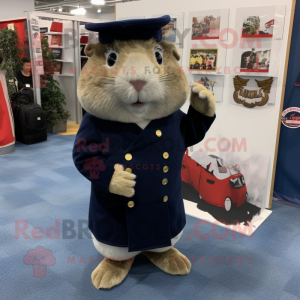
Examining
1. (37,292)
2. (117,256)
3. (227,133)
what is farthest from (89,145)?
(227,133)

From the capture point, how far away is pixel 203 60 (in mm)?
2539

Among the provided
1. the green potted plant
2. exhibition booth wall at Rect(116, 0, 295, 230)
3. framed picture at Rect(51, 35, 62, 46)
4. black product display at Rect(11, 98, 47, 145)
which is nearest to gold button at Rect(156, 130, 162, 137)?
exhibition booth wall at Rect(116, 0, 295, 230)

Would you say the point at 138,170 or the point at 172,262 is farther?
the point at 172,262

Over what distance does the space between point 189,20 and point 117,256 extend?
6.22 ft

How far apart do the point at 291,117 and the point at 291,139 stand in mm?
197

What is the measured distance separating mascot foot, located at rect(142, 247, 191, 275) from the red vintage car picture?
836 millimetres

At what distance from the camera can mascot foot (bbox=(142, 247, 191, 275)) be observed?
1.81m

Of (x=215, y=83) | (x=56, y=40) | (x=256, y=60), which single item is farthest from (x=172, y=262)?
(x=56, y=40)

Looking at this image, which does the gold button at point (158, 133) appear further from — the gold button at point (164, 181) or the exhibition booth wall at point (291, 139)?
the exhibition booth wall at point (291, 139)

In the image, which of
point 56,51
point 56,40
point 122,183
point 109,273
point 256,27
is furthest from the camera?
point 56,51

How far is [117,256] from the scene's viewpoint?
1.66 meters

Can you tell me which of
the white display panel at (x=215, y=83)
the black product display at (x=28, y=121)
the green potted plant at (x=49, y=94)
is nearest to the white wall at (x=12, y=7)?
the green potted plant at (x=49, y=94)

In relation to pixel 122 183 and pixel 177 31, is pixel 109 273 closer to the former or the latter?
pixel 122 183

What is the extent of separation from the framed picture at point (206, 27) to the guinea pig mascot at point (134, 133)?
3.71 ft
